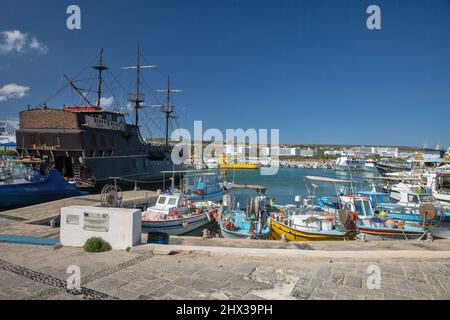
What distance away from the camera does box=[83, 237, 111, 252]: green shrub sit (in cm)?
777

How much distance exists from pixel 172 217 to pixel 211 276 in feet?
33.0

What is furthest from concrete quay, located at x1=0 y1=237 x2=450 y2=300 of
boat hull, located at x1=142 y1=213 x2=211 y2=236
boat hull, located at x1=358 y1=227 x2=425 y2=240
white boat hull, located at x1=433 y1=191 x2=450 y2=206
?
white boat hull, located at x1=433 y1=191 x2=450 y2=206

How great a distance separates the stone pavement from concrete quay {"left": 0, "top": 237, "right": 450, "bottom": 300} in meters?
0.02

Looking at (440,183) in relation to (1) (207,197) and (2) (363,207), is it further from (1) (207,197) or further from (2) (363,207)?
(1) (207,197)

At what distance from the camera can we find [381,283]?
5.83m

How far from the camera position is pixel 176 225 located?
619 inches

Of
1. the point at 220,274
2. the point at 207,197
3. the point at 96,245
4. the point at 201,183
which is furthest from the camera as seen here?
the point at 201,183

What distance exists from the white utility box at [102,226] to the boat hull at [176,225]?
6.14m

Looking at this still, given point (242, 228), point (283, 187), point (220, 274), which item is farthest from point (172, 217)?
point (283, 187)

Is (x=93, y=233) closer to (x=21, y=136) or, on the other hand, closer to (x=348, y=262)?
(x=348, y=262)

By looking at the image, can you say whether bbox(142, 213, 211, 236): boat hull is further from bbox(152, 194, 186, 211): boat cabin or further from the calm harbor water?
the calm harbor water

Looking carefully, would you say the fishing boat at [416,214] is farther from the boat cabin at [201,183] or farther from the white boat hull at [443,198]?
the boat cabin at [201,183]

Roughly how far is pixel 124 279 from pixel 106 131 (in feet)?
76.7
